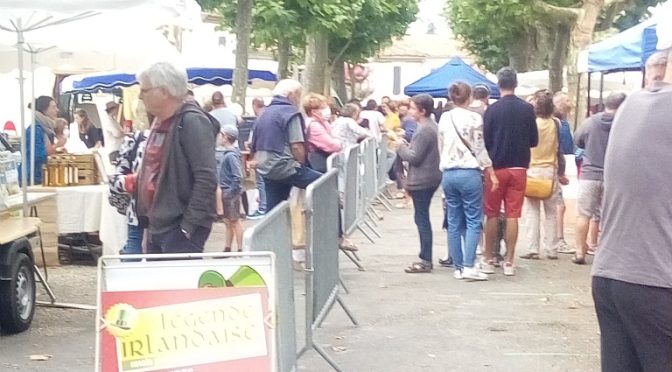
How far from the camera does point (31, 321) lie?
882 centimetres

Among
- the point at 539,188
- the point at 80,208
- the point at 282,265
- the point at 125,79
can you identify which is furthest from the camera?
the point at 125,79

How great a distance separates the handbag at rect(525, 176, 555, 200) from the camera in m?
11.9

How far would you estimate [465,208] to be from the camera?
10680mm

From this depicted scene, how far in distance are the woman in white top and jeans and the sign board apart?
18.8ft

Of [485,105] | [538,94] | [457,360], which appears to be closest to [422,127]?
[485,105]

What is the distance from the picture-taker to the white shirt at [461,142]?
10.4 meters

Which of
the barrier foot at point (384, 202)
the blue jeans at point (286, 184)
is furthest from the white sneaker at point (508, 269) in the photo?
the barrier foot at point (384, 202)

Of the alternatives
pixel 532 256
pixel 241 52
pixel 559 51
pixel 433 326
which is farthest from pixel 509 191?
pixel 559 51

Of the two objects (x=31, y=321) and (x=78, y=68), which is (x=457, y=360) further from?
(x=78, y=68)

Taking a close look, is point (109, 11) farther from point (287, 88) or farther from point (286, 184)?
point (286, 184)

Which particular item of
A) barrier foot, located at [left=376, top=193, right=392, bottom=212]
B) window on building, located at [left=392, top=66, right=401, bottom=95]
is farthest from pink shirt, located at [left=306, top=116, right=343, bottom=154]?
window on building, located at [left=392, top=66, right=401, bottom=95]

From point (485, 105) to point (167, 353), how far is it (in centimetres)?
731

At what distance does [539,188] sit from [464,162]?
5.72 ft

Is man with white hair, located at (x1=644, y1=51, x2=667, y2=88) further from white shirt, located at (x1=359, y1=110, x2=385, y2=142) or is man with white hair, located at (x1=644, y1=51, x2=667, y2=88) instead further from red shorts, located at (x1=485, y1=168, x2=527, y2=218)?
white shirt, located at (x1=359, y1=110, x2=385, y2=142)
